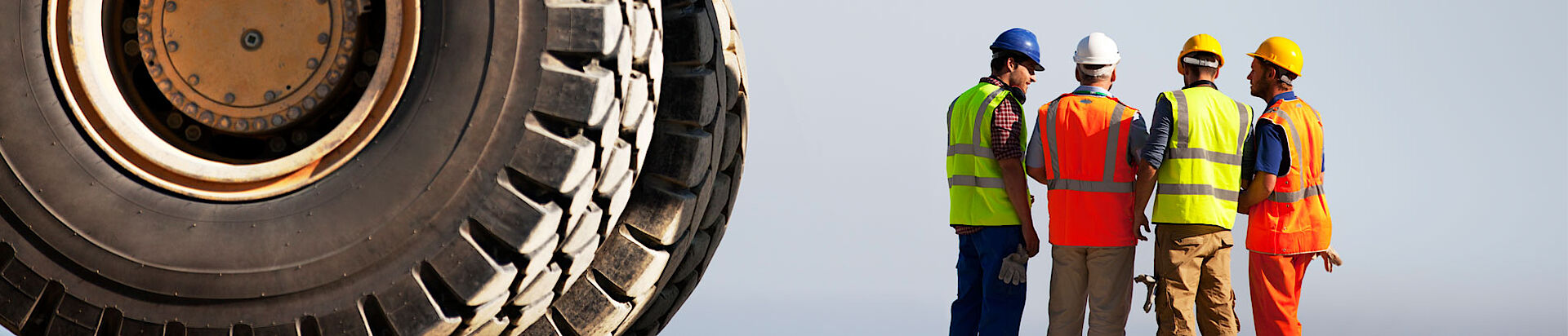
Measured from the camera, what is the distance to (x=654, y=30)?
14.2 ft

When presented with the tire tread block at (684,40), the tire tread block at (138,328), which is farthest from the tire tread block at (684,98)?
the tire tread block at (138,328)

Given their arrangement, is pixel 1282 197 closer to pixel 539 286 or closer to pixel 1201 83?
pixel 1201 83

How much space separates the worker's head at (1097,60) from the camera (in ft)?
20.8

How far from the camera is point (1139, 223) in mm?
6215

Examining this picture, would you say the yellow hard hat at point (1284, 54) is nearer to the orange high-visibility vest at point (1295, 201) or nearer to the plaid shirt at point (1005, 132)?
the orange high-visibility vest at point (1295, 201)

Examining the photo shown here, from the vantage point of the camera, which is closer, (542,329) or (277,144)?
(277,144)

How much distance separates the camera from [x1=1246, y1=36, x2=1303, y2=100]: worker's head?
6625 millimetres

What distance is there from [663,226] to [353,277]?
117 centimetres

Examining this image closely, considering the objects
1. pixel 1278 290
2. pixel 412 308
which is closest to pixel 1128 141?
pixel 1278 290

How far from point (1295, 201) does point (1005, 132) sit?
139cm

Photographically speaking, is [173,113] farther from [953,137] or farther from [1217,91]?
[1217,91]

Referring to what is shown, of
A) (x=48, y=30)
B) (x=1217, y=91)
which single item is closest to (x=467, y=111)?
(x=48, y=30)

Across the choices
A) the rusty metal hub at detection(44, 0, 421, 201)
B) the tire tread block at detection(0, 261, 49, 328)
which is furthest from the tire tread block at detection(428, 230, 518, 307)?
the tire tread block at detection(0, 261, 49, 328)

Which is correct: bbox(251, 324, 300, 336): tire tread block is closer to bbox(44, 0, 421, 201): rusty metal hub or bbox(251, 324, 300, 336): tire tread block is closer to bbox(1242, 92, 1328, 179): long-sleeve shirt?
bbox(44, 0, 421, 201): rusty metal hub
